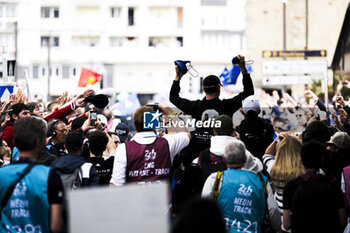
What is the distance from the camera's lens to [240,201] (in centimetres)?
603

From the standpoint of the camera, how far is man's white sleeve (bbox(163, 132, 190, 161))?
6719 millimetres

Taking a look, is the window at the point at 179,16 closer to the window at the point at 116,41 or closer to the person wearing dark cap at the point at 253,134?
the window at the point at 116,41

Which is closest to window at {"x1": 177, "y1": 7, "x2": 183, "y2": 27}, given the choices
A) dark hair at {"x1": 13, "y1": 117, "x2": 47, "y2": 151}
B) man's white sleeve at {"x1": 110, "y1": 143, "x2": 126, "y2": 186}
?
man's white sleeve at {"x1": 110, "y1": 143, "x2": 126, "y2": 186}

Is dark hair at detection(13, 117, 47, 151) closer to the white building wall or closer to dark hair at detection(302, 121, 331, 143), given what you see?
dark hair at detection(302, 121, 331, 143)

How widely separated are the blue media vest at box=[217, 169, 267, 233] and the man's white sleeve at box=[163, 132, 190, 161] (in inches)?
31.1

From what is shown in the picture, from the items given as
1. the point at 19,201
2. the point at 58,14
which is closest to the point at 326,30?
the point at 58,14

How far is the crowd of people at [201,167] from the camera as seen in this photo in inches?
198

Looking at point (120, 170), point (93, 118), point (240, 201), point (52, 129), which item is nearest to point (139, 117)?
point (120, 170)

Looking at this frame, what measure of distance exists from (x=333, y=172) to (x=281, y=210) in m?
0.99

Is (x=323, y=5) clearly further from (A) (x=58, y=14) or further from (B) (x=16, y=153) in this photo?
(B) (x=16, y=153)

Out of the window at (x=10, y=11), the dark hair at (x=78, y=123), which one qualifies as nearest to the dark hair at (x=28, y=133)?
the dark hair at (x=78, y=123)

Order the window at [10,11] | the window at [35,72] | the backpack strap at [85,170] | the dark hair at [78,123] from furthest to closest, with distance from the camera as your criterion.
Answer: the window at [10,11]
the window at [35,72]
the dark hair at [78,123]
the backpack strap at [85,170]

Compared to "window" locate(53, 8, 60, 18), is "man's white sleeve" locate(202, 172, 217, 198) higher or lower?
lower

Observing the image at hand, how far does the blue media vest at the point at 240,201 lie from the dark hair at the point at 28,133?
172 cm
